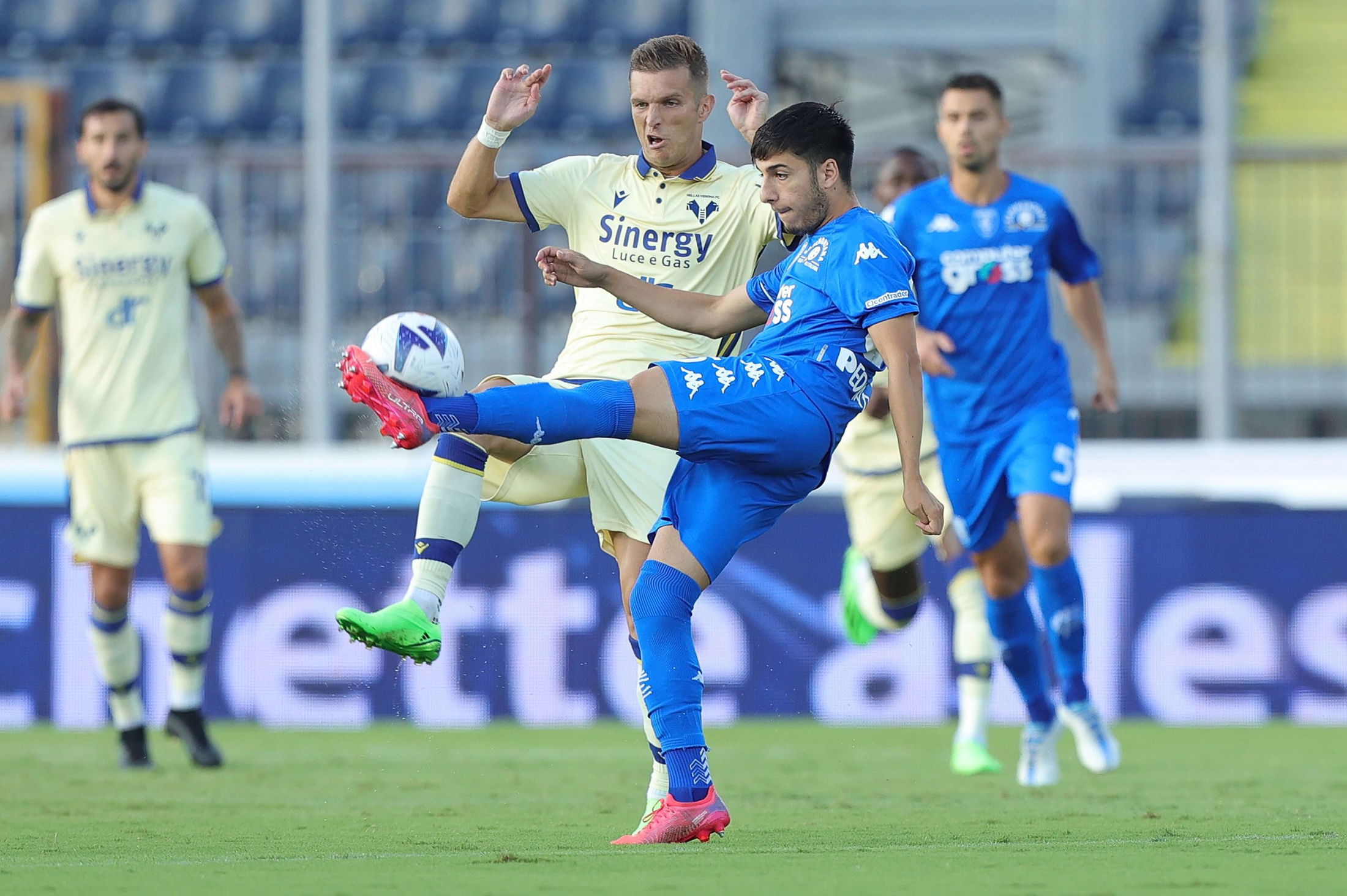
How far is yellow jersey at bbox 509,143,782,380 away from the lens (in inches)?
217

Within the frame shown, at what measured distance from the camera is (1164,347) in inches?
437

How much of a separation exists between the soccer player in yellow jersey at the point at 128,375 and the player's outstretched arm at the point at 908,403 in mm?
3761

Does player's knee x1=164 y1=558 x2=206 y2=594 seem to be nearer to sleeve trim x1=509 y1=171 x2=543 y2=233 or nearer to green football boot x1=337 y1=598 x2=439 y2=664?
sleeve trim x1=509 y1=171 x2=543 y2=233

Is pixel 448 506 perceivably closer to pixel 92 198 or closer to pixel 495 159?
pixel 495 159

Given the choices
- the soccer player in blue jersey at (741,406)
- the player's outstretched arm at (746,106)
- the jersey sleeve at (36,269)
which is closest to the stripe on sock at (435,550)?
the soccer player in blue jersey at (741,406)

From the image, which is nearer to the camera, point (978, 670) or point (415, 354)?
point (415, 354)

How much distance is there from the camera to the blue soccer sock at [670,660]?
15.8 ft

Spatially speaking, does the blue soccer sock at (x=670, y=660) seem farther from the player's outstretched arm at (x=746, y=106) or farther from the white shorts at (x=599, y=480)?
the player's outstretched arm at (x=746, y=106)

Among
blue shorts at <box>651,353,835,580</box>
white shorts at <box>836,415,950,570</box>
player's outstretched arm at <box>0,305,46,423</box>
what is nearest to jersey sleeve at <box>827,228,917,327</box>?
blue shorts at <box>651,353,835,580</box>

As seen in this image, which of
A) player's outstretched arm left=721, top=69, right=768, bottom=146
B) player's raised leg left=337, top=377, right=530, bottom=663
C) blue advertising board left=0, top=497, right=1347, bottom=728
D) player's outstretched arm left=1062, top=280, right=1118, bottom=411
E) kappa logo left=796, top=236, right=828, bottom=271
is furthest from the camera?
blue advertising board left=0, top=497, right=1347, bottom=728

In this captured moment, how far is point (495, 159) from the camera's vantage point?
17.7ft

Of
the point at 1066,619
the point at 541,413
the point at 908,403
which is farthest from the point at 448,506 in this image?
the point at 1066,619

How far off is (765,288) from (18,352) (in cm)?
406

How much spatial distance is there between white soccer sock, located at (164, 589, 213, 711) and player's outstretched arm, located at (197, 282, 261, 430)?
714 mm
